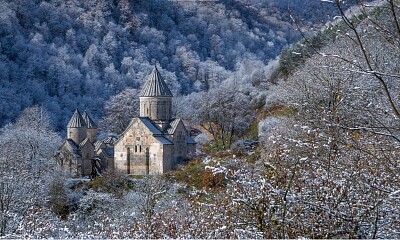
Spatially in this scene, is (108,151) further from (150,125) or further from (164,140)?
(164,140)

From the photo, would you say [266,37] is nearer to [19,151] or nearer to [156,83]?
[156,83]

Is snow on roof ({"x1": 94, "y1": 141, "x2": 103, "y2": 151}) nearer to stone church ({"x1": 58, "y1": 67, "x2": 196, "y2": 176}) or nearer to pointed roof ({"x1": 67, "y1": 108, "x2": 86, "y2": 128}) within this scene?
stone church ({"x1": 58, "y1": 67, "x2": 196, "y2": 176})

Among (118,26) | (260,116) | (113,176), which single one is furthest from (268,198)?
(118,26)

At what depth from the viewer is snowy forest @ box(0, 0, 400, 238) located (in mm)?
6348

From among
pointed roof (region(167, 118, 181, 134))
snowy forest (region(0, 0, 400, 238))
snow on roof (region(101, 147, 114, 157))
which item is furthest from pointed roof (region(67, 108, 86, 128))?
pointed roof (region(167, 118, 181, 134))

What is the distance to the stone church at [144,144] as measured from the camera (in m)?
32.8

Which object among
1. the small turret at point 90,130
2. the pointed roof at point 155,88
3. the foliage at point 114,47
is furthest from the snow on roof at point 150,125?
the foliage at point 114,47

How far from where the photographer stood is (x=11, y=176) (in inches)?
802

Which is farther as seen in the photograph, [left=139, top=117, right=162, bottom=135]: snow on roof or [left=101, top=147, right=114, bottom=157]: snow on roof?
[left=101, top=147, right=114, bottom=157]: snow on roof

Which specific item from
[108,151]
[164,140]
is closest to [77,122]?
[108,151]

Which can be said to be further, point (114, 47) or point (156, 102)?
point (114, 47)

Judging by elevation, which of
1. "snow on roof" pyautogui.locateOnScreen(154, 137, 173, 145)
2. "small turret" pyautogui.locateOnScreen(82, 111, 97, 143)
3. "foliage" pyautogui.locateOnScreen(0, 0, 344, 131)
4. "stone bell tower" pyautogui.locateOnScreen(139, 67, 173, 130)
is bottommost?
"snow on roof" pyautogui.locateOnScreen(154, 137, 173, 145)

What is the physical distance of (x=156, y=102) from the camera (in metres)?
34.5

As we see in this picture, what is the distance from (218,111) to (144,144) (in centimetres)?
883
